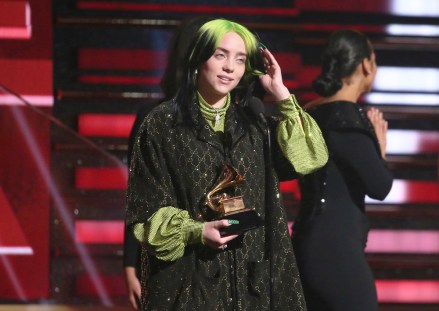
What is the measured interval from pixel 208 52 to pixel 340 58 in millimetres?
986

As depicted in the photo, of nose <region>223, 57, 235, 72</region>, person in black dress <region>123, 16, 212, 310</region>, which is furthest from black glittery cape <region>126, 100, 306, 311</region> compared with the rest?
person in black dress <region>123, 16, 212, 310</region>

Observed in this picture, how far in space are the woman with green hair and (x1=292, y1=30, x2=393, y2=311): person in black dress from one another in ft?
2.18

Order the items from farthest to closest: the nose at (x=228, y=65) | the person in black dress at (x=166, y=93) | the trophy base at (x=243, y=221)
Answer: the person in black dress at (x=166, y=93), the nose at (x=228, y=65), the trophy base at (x=243, y=221)

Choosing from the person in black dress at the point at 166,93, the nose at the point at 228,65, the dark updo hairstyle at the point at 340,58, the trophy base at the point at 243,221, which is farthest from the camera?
the dark updo hairstyle at the point at 340,58

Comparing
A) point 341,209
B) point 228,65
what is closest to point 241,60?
point 228,65

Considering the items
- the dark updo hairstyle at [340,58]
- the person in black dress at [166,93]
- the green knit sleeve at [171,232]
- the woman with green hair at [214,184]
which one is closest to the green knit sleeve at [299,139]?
the woman with green hair at [214,184]

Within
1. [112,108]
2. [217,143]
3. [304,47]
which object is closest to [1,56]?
[112,108]

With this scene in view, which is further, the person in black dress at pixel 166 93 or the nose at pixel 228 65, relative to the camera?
the person in black dress at pixel 166 93

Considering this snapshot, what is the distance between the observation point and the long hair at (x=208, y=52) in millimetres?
2143

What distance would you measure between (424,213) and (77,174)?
1.66m

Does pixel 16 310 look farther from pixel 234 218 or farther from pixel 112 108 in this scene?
pixel 234 218

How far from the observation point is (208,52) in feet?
7.02

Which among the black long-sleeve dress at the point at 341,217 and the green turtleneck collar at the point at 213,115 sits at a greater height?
the green turtleneck collar at the point at 213,115

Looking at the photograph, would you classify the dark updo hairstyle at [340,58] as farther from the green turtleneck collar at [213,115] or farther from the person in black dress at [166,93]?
the green turtleneck collar at [213,115]
